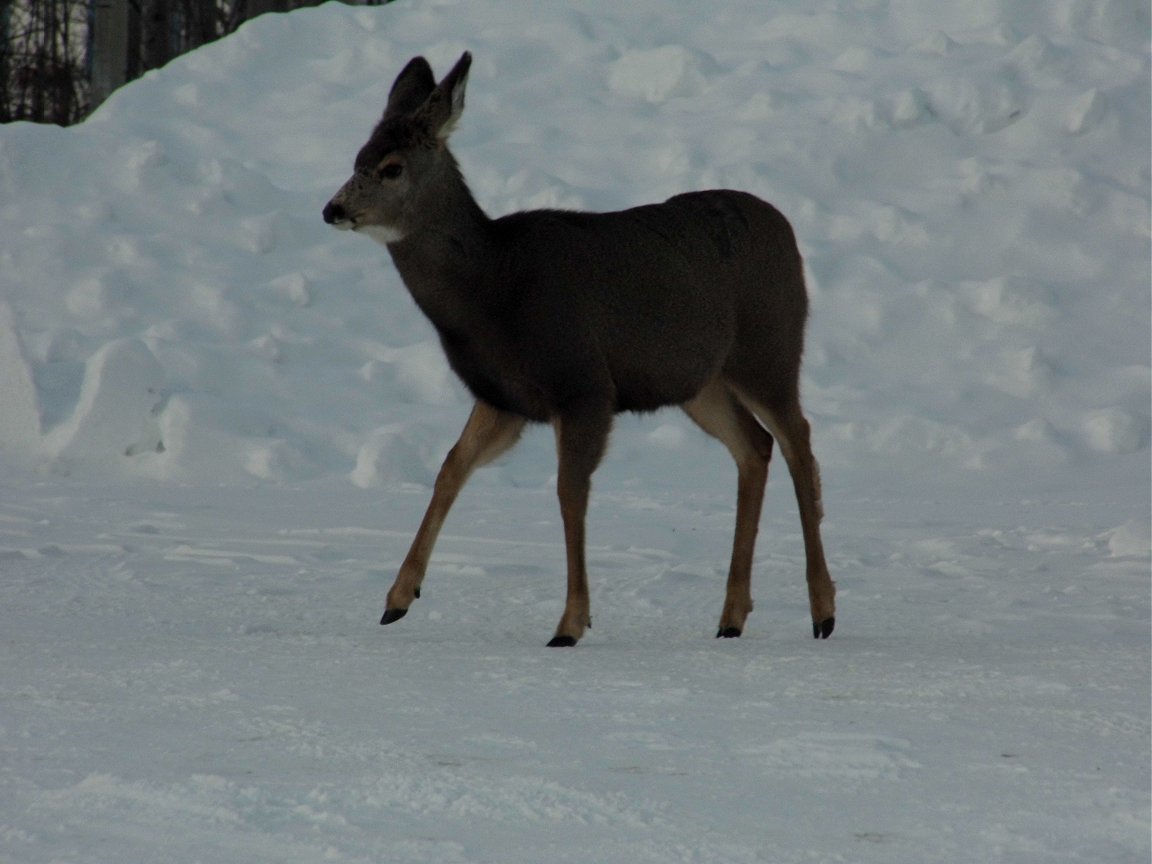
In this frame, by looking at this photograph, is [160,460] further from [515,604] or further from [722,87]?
[722,87]

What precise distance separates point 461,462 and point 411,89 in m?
1.37

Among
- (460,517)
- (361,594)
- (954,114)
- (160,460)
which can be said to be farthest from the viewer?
(954,114)

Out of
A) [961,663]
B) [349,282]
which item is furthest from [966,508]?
[349,282]

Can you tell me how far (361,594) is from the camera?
6926mm

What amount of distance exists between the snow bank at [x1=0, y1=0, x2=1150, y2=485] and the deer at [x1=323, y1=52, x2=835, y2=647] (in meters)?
4.02

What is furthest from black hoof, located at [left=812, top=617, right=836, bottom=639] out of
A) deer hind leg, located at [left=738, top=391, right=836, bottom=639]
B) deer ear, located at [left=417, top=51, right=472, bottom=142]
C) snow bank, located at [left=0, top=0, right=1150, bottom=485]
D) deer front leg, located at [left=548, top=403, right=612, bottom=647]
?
snow bank, located at [left=0, top=0, right=1150, bottom=485]

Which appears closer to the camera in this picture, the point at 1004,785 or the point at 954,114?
the point at 1004,785

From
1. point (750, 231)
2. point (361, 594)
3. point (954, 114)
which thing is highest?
point (954, 114)

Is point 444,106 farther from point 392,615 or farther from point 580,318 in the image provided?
point 392,615

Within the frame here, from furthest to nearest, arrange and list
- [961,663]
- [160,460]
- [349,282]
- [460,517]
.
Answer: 1. [349,282]
2. [160,460]
3. [460,517]
4. [961,663]

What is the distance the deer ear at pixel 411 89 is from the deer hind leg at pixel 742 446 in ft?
5.04

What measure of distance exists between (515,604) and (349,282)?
22.6 feet

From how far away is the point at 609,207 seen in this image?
13484 millimetres

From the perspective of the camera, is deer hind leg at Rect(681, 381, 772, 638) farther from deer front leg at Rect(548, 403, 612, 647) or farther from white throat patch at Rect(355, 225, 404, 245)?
white throat patch at Rect(355, 225, 404, 245)
